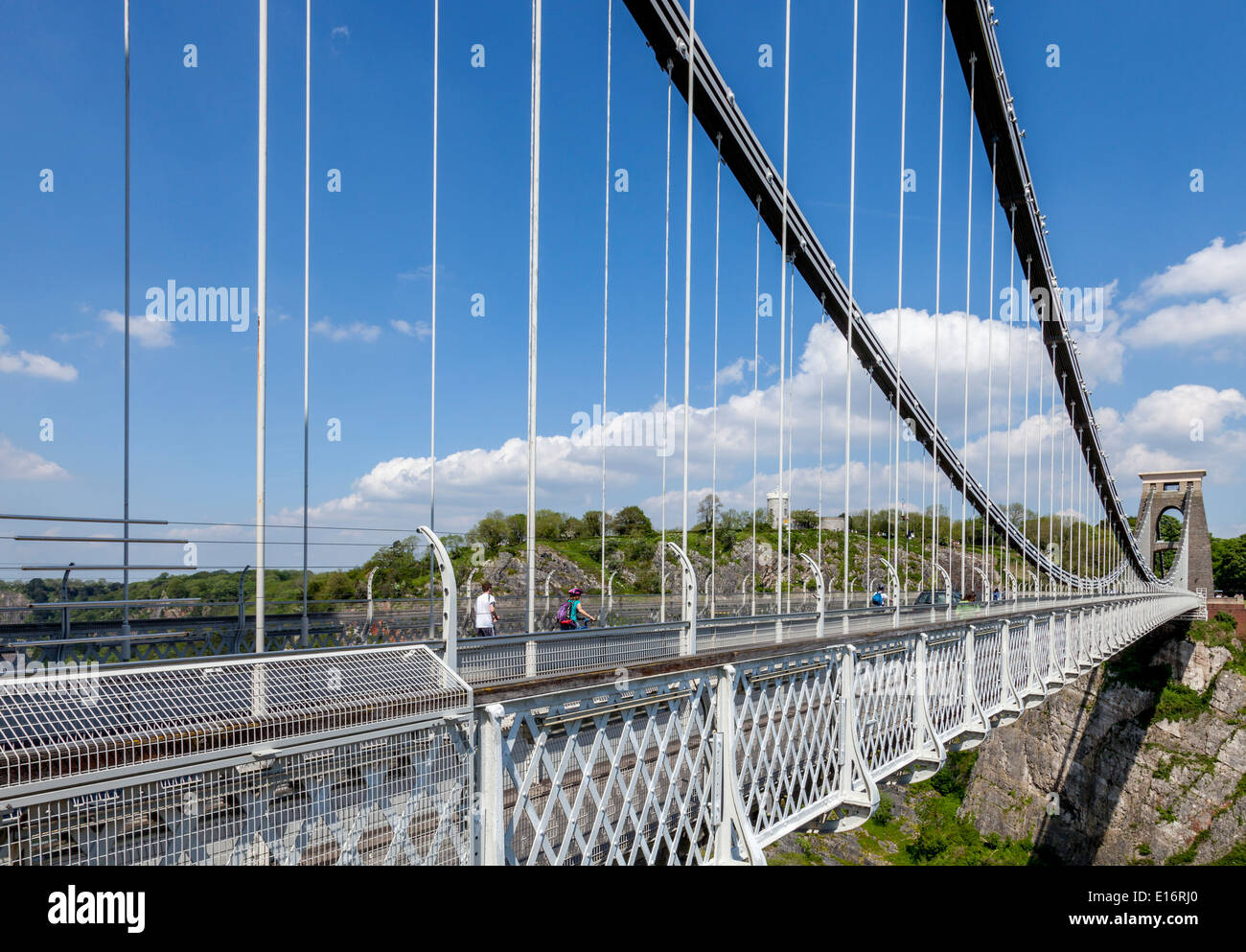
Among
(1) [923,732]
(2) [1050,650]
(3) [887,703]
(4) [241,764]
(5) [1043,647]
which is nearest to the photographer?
(4) [241,764]

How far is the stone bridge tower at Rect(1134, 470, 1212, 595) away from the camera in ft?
176

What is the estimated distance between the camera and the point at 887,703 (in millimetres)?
7363

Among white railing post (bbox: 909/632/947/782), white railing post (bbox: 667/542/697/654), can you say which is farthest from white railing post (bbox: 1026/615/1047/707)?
white railing post (bbox: 667/542/697/654)

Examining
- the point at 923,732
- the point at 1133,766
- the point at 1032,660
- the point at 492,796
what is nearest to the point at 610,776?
the point at 492,796

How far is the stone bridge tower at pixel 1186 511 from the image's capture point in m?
53.8

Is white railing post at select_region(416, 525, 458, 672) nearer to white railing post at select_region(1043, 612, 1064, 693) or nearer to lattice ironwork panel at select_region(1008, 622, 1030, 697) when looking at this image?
lattice ironwork panel at select_region(1008, 622, 1030, 697)

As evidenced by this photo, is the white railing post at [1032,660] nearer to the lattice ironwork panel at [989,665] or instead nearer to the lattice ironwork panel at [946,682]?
the lattice ironwork panel at [989,665]

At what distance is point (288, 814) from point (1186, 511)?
6644cm

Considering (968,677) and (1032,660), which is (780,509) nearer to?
(968,677)

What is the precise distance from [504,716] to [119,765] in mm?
1437

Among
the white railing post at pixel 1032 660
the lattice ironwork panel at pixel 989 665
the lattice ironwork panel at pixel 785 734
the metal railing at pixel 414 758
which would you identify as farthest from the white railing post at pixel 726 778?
the white railing post at pixel 1032 660

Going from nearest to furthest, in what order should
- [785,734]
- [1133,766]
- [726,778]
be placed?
[726,778]
[785,734]
[1133,766]

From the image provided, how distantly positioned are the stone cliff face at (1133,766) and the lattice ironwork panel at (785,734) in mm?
26158
